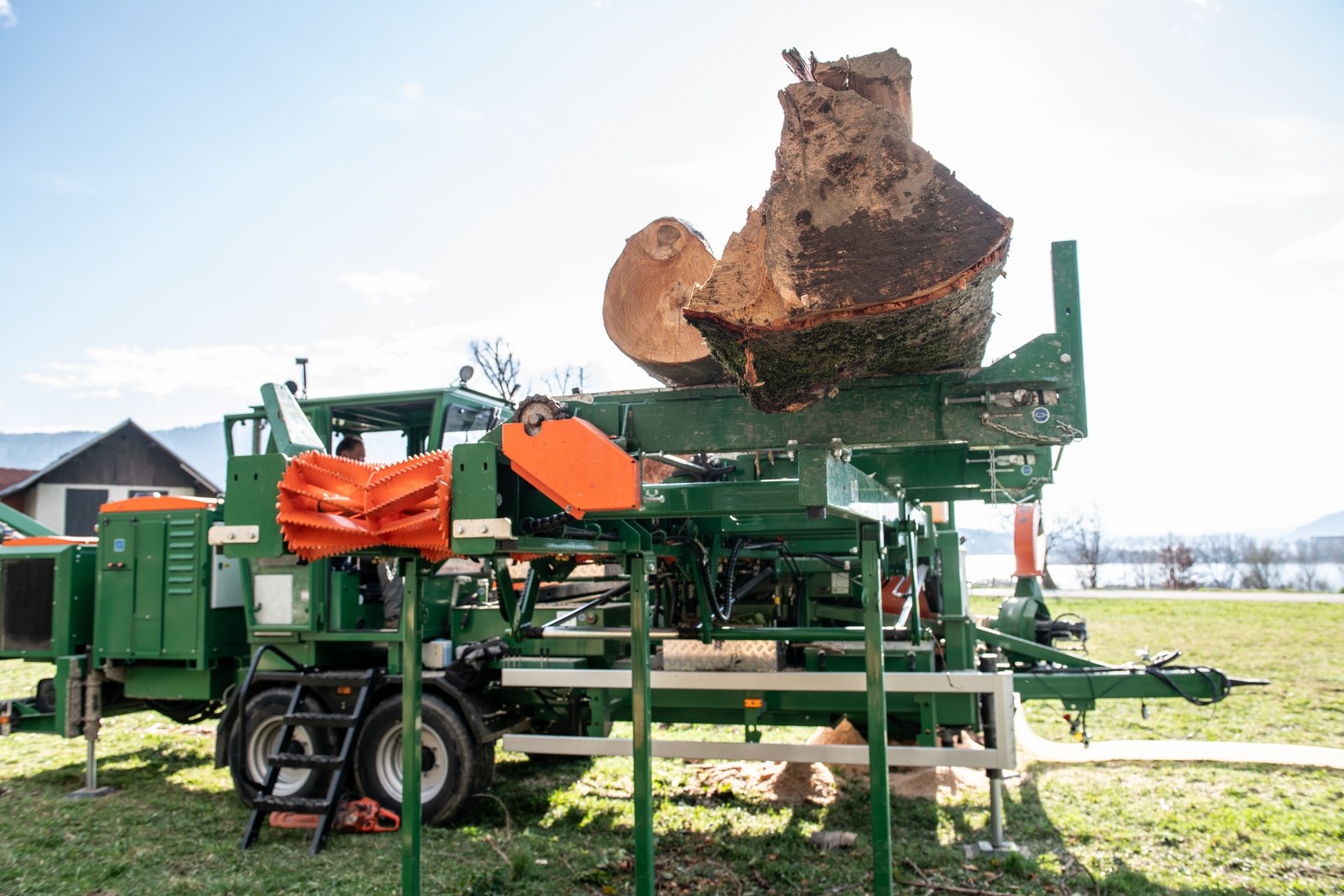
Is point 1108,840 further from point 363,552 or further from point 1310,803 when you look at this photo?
point 363,552

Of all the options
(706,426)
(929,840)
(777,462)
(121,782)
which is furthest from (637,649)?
(121,782)

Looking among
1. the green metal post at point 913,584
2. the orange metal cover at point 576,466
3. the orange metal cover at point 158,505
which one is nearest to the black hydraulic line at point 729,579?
the green metal post at point 913,584

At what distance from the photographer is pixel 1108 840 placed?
6438mm

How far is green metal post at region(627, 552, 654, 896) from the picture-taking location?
4770mm

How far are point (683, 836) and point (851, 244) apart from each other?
495 centimetres

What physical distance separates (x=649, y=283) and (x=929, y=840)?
4.29 meters

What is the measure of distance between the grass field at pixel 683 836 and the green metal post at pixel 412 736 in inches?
42.7

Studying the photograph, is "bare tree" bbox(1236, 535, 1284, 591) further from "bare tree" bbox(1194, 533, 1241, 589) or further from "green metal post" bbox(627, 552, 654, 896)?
"green metal post" bbox(627, 552, 654, 896)

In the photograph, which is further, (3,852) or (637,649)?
(3,852)

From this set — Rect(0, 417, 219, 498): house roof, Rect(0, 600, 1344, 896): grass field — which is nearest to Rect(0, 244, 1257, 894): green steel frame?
Rect(0, 600, 1344, 896): grass field

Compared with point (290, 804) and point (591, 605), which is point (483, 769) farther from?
point (591, 605)

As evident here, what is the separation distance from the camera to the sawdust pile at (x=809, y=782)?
25.5 feet

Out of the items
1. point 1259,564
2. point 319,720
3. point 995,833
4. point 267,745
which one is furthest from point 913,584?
point 1259,564

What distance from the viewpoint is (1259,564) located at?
4309 cm
